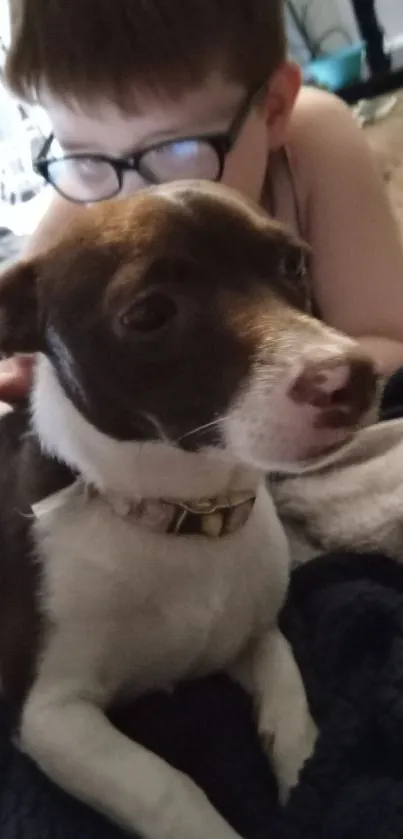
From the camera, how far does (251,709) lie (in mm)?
1001


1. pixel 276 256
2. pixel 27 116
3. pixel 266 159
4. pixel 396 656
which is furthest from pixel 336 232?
pixel 27 116

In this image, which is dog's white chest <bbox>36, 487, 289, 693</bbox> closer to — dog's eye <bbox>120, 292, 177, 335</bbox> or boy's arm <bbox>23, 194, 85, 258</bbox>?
dog's eye <bbox>120, 292, 177, 335</bbox>

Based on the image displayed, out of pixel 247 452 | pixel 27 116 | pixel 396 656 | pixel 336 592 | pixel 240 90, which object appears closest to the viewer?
pixel 247 452

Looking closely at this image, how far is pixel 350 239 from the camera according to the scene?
140cm

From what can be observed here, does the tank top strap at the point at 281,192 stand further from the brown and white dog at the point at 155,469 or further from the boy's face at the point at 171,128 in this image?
the brown and white dog at the point at 155,469

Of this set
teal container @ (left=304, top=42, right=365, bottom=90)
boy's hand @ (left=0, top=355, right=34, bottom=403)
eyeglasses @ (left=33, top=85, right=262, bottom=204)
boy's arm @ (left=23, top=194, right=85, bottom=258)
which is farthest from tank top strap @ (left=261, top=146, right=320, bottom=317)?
teal container @ (left=304, top=42, right=365, bottom=90)

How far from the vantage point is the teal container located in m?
2.96

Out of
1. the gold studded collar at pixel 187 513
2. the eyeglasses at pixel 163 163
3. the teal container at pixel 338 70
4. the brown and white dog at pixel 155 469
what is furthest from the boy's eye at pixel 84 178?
the teal container at pixel 338 70

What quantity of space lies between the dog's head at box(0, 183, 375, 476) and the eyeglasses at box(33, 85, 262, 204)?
34 centimetres

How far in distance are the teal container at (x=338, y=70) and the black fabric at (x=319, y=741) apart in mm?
2197

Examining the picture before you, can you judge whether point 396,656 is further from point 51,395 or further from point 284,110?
point 284,110

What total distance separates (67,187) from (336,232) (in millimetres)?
359

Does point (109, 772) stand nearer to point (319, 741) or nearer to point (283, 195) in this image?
point (319, 741)

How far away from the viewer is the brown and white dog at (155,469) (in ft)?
2.61
